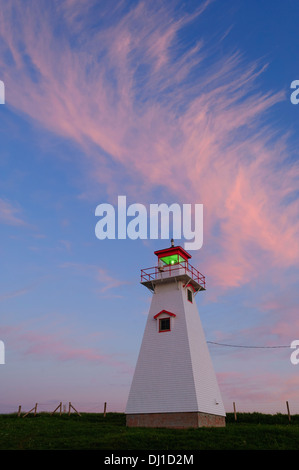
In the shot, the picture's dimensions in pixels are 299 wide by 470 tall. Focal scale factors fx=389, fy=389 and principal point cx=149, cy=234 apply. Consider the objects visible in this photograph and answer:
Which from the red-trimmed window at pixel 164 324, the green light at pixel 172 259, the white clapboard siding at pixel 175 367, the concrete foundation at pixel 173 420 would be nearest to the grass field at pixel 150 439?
the concrete foundation at pixel 173 420

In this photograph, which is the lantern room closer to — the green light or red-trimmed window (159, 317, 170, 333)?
the green light

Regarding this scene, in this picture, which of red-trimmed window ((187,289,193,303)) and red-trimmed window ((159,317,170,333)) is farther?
red-trimmed window ((187,289,193,303))

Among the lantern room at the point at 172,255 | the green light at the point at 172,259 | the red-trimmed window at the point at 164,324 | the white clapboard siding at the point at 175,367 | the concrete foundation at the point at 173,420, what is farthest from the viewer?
the green light at the point at 172,259

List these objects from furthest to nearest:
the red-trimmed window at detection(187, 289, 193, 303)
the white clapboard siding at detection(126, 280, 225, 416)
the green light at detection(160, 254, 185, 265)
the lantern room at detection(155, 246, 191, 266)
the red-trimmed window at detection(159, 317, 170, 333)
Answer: the green light at detection(160, 254, 185, 265) < the lantern room at detection(155, 246, 191, 266) < the red-trimmed window at detection(187, 289, 193, 303) < the red-trimmed window at detection(159, 317, 170, 333) < the white clapboard siding at detection(126, 280, 225, 416)

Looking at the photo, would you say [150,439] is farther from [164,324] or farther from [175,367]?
[164,324]

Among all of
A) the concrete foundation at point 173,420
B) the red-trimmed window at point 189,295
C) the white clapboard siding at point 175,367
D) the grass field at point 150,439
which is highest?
the red-trimmed window at point 189,295

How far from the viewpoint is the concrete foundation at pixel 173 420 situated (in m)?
30.1

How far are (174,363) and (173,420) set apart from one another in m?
4.36

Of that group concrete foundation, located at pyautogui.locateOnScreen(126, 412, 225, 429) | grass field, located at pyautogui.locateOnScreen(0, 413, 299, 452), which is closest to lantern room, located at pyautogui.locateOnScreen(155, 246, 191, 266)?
concrete foundation, located at pyautogui.locateOnScreen(126, 412, 225, 429)

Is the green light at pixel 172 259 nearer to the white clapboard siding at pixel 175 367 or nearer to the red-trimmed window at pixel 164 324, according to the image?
the white clapboard siding at pixel 175 367

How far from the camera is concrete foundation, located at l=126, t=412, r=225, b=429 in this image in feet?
98.9

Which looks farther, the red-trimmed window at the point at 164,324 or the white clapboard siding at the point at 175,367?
the red-trimmed window at the point at 164,324

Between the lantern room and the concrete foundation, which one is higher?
the lantern room
